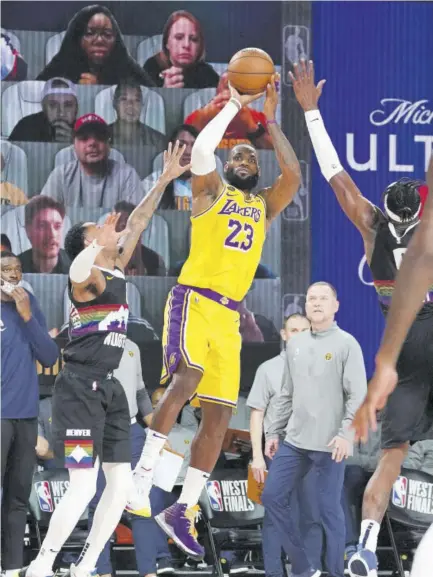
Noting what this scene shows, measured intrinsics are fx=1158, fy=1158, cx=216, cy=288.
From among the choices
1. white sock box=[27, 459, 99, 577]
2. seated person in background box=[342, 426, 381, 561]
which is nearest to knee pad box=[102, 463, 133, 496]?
white sock box=[27, 459, 99, 577]

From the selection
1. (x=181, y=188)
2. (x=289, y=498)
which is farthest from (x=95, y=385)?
(x=181, y=188)

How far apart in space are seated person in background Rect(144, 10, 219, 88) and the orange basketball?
3.78 metres

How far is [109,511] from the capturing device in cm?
644

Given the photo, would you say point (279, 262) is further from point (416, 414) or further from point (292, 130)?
point (416, 414)

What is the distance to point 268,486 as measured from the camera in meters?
7.15

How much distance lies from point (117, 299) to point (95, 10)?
4.38 metres

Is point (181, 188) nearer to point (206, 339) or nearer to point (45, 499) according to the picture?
point (45, 499)

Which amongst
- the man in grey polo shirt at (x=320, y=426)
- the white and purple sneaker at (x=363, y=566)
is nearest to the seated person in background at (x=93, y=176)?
the man in grey polo shirt at (x=320, y=426)

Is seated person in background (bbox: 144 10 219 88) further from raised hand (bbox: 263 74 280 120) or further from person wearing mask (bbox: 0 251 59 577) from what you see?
raised hand (bbox: 263 74 280 120)

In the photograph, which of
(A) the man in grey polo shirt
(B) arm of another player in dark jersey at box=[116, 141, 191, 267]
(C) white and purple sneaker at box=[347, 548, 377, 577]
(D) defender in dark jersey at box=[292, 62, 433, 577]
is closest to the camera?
(C) white and purple sneaker at box=[347, 548, 377, 577]

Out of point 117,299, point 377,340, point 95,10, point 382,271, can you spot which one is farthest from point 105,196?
point 382,271

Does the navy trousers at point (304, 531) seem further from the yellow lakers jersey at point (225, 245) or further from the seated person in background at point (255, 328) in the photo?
the seated person in background at point (255, 328)

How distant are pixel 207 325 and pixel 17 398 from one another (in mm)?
1846

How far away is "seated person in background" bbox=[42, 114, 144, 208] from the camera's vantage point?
9.97 m
